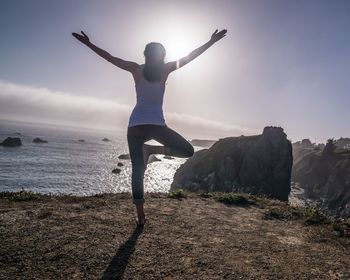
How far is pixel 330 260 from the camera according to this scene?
20.5ft

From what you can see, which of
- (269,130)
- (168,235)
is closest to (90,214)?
(168,235)

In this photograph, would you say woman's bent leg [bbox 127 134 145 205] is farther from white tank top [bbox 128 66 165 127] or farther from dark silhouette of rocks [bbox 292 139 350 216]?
dark silhouette of rocks [bbox 292 139 350 216]

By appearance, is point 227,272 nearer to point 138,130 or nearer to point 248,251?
point 248,251

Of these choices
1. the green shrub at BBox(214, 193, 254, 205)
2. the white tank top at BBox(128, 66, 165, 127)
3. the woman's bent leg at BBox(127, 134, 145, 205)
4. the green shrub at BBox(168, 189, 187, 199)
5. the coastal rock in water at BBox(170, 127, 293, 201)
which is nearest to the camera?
the white tank top at BBox(128, 66, 165, 127)

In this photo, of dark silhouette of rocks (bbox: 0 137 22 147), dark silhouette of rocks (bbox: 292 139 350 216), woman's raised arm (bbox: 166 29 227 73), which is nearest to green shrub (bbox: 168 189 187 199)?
woman's raised arm (bbox: 166 29 227 73)

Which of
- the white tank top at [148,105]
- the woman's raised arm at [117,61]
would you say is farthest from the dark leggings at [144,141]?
the woman's raised arm at [117,61]

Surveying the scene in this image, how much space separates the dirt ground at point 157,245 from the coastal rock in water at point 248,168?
68.6 metres

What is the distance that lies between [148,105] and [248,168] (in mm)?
74955

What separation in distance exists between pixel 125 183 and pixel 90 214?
299 feet

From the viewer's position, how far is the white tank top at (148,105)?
670 cm

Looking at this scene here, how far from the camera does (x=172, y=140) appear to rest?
698 cm

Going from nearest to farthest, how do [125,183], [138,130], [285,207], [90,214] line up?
[138,130], [90,214], [285,207], [125,183]

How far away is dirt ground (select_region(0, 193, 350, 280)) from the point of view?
5152 mm

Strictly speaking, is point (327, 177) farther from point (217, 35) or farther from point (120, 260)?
point (120, 260)
